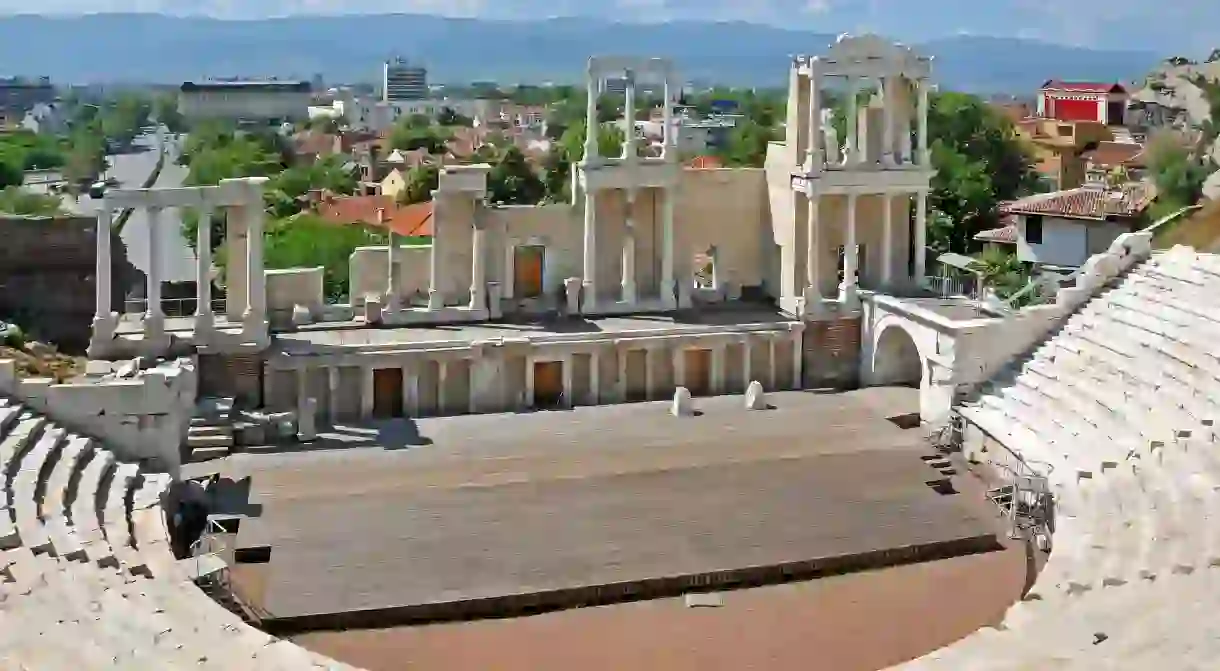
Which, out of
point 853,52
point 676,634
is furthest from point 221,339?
point 853,52

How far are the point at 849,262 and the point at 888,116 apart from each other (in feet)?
11.4

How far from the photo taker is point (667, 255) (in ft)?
91.1

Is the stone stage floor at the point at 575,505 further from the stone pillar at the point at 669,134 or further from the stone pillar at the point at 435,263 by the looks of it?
the stone pillar at the point at 669,134

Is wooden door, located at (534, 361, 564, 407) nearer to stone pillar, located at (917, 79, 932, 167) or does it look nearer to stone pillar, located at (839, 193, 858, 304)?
stone pillar, located at (839, 193, 858, 304)

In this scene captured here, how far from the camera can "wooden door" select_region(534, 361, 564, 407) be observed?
1001 inches

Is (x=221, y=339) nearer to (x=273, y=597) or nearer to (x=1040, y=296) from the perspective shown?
(x=273, y=597)

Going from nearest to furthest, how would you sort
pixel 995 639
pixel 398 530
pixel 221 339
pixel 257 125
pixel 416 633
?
pixel 995 639 < pixel 416 633 < pixel 398 530 < pixel 221 339 < pixel 257 125

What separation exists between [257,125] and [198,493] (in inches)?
5095

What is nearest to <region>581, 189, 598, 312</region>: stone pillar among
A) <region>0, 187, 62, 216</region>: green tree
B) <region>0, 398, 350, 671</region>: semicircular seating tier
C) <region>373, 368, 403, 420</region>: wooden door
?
<region>373, 368, 403, 420</region>: wooden door

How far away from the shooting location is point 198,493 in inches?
760

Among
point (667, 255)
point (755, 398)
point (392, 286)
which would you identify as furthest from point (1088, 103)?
point (392, 286)

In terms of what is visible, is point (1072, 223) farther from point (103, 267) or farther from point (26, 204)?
point (26, 204)

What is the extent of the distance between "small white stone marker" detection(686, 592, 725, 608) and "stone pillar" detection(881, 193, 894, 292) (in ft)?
41.7

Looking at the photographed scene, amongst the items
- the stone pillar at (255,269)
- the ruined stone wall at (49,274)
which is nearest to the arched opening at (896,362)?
the stone pillar at (255,269)
